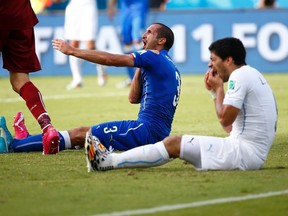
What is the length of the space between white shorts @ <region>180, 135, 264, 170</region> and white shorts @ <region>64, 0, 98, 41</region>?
12.3m

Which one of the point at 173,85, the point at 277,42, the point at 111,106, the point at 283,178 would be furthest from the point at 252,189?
the point at 277,42

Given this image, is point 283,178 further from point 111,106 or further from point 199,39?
point 199,39

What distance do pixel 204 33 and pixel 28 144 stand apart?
13.7 meters

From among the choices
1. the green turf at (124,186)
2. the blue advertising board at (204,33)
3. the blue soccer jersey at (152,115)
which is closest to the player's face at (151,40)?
the blue soccer jersey at (152,115)

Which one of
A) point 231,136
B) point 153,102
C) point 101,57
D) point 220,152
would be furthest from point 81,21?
point 220,152

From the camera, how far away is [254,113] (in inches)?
343

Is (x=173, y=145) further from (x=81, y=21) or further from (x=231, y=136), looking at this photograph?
(x=81, y=21)

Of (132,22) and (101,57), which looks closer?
(101,57)

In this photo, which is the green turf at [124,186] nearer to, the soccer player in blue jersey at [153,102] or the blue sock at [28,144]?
the blue sock at [28,144]

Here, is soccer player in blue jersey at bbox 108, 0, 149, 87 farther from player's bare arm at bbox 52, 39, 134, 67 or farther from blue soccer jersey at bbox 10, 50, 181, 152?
player's bare arm at bbox 52, 39, 134, 67

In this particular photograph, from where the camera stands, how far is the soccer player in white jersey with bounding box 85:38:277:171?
862 centimetres

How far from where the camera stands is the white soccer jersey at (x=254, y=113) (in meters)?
8.63

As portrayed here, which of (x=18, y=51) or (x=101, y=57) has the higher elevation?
(x=101, y=57)

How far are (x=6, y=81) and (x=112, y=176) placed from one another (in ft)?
50.3
